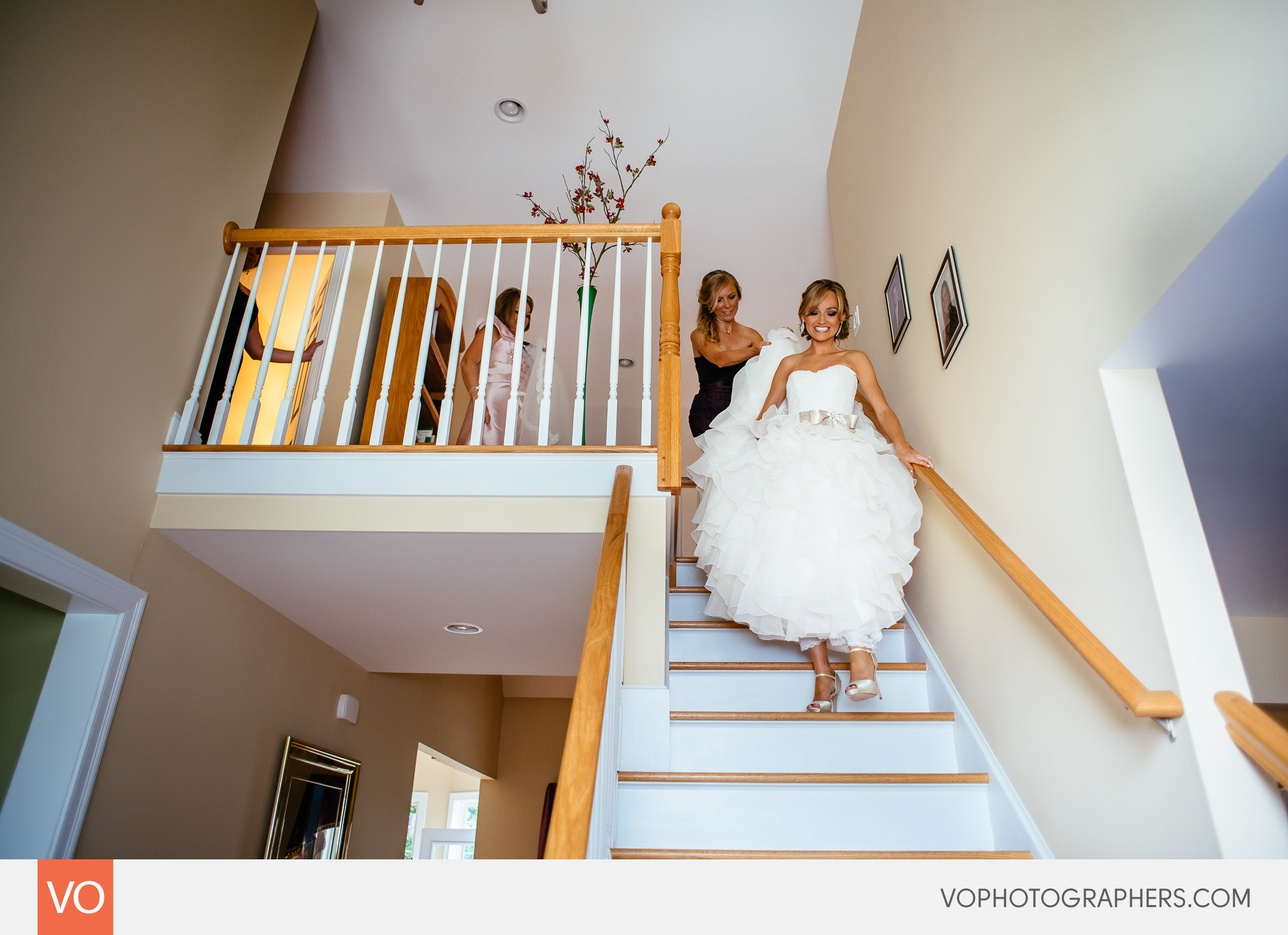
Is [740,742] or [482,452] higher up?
[482,452]

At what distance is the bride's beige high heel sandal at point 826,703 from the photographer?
2.56m

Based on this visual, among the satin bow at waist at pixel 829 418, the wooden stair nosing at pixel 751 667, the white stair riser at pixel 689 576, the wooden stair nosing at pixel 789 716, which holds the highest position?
the satin bow at waist at pixel 829 418

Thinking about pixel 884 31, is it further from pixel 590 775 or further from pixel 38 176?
pixel 590 775

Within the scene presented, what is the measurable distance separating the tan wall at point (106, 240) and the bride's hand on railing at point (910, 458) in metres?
2.60

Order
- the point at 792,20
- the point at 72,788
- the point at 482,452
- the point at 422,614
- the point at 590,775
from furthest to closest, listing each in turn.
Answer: the point at 792,20, the point at 422,614, the point at 482,452, the point at 72,788, the point at 590,775

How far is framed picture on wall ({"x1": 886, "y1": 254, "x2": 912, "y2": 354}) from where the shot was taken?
3373mm

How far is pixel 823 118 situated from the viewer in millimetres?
4781

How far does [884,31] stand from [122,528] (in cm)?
367

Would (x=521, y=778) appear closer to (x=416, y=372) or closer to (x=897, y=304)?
(x=416, y=372)

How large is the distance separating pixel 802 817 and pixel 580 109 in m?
4.03

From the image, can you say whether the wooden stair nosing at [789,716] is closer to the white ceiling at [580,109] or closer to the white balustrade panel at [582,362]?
the white balustrade panel at [582,362]

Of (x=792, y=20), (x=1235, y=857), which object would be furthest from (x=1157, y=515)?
(x=792, y=20)

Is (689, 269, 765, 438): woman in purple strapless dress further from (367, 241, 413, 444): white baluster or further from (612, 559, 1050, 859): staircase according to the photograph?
(367, 241, 413, 444): white baluster

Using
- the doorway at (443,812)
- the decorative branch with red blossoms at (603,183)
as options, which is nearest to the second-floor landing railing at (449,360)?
the decorative branch with red blossoms at (603,183)
